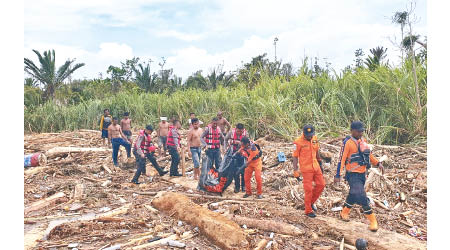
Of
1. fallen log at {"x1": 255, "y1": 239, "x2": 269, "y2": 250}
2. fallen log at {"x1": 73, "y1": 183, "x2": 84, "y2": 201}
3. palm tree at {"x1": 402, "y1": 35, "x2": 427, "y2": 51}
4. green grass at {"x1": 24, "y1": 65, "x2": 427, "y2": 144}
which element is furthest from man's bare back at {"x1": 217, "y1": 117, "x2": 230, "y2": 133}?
palm tree at {"x1": 402, "y1": 35, "x2": 427, "y2": 51}

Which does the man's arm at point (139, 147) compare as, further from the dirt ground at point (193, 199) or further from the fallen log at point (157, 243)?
the fallen log at point (157, 243)

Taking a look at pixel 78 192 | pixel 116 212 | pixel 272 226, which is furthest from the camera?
pixel 78 192

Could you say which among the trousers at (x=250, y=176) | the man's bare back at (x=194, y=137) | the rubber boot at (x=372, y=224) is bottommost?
the rubber boot at (x=372, y=224)

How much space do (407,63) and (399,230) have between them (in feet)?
18.7

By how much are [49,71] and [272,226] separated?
69.0ft

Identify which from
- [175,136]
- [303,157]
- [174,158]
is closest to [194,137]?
[175,136]

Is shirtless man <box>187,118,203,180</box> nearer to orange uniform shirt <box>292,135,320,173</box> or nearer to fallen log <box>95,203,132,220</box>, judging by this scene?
fallen log <box>95,203,132,220</box>

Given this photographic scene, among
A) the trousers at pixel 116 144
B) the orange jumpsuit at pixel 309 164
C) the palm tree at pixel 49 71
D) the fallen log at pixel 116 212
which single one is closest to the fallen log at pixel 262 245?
the orange jumpsuit at pixel 309 164

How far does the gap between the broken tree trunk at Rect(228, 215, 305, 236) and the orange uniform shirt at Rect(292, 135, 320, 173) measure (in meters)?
0.91

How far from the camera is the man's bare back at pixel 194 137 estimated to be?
25.8ft

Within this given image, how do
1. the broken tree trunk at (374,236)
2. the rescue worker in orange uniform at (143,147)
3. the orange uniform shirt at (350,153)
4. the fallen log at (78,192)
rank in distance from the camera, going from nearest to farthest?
the broken tree trunk at (374,236)
the orange uniform shirt at (350,153)
the fallen log at (78,192)
the rescue worker in orange uniform at (143,147)

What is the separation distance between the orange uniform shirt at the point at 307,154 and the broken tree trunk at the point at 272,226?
906 millimetres

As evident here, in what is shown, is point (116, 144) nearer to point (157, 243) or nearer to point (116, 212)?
point (116, 212)

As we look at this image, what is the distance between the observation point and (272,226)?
4891 millimetres
